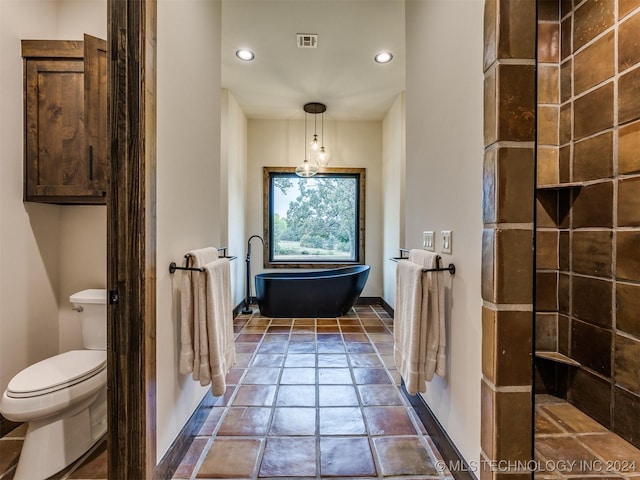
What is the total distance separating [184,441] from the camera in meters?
1.65

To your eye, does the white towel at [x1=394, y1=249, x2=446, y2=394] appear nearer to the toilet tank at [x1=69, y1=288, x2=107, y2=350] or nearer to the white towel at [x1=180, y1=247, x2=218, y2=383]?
the white towel at [x1=180, y1=247, x2=218, y2=383]

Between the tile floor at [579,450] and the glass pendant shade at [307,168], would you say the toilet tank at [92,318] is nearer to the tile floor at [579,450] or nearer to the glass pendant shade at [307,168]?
the tile floor at [579,450]

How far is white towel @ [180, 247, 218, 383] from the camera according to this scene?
62.3 inches

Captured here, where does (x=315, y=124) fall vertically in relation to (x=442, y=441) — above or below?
above

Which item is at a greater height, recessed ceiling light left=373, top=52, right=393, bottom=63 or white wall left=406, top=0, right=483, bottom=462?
recessed ceiling light left=373, top=52, right=393, bottom=63

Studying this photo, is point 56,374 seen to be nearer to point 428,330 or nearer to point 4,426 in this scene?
point 4,426

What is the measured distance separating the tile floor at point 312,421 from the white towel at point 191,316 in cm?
48

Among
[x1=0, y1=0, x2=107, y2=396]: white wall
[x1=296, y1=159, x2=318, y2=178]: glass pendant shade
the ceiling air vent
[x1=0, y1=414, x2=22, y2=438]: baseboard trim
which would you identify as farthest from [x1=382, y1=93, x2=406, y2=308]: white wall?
[x1=0, y1=414, x2=22, y2=438]: baseboard trim

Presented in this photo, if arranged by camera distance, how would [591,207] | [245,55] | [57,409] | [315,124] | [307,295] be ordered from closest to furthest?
[57,409], [591,207], [245,55], [307,295], [315,124]

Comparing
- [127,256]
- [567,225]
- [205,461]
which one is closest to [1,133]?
[127,256]

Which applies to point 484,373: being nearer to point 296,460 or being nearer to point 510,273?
point 510,273

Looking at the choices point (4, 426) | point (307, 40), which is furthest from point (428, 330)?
point (307, 40)

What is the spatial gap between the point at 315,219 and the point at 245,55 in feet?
8.62

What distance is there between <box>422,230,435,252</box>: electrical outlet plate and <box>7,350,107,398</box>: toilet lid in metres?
2.01
